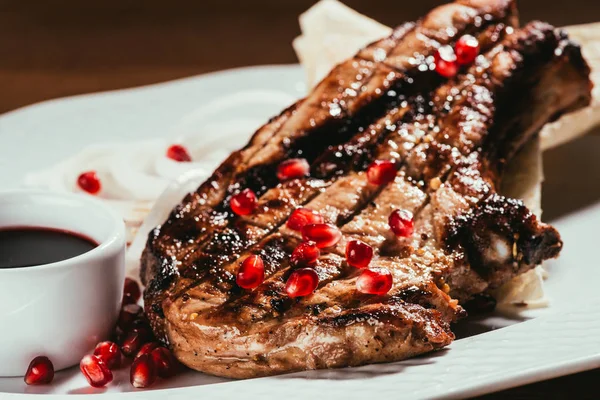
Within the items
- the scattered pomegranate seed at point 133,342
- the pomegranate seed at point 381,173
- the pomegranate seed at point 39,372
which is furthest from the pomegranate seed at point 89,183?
the pomegranate seed at point 381,173

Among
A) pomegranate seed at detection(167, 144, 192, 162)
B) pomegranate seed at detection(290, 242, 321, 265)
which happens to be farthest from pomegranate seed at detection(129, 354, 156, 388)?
pomegranate seed at detection(167, 144, 192, 162)

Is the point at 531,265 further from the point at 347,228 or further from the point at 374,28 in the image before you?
the point at 374,28

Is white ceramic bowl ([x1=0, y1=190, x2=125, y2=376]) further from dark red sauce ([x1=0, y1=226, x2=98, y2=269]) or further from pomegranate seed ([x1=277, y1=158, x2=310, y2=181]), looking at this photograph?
pomegranate seed ([x1=277, y1=158, x2=310, y2=181])

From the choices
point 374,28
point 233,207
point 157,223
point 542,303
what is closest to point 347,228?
point 233,207

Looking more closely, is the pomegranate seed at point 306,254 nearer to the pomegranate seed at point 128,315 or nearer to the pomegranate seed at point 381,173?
the pomegranate seed at point 381,173

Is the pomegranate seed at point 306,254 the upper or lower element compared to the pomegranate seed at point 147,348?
upper
